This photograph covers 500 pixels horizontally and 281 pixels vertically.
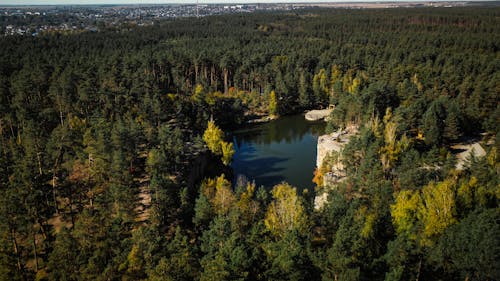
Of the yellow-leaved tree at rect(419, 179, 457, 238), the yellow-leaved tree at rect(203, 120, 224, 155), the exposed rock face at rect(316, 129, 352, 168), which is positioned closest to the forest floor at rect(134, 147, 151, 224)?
the yellow-leaved tree at rect(203, 120, 224, 155)

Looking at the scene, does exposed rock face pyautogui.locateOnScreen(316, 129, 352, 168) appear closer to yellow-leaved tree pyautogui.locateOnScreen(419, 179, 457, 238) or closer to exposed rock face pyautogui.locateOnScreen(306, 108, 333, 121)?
yellow-leaved tree pyautogui.locateOnScreen(419, 179, 457, 238)

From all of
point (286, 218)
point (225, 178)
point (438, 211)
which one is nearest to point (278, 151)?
point (225, 178)

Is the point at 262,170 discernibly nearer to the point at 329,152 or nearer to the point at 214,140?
the point at 214,140

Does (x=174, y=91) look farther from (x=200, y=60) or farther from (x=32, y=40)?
(x=32, y=40)

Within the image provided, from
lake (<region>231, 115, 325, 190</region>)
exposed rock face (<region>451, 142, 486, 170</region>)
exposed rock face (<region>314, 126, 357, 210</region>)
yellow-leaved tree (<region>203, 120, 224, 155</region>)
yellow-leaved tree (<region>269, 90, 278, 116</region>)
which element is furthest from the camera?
yellow-leaved tree (<region>269, 90, 278, 116</region>)

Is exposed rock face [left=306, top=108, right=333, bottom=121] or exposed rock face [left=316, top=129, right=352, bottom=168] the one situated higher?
exposed rock face [left=316, top=129, right=352, bottom=168]

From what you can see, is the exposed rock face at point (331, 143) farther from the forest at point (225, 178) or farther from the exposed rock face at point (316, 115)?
the exposed rock face at point (316, 115)
